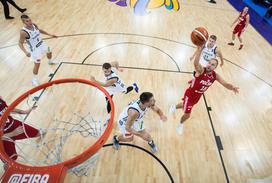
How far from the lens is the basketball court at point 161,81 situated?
11.4ft

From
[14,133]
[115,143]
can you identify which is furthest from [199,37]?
[14,133]

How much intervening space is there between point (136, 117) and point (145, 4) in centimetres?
895

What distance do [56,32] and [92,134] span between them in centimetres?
509

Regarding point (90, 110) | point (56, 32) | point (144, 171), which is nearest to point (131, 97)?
point (90, 110)

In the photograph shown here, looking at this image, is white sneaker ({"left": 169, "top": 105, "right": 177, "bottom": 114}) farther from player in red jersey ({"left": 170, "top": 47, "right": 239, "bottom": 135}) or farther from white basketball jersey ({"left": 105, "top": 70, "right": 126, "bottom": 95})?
white basketball jersey ({"left": 105, "top": 70, "right": 126, "bottom": 95})

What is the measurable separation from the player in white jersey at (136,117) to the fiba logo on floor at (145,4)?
7.36 metres

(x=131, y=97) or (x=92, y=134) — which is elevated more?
(x=131, y=97)

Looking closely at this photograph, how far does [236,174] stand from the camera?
11.3 feet

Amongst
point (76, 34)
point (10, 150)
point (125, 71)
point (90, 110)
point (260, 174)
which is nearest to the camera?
point (10, 150)

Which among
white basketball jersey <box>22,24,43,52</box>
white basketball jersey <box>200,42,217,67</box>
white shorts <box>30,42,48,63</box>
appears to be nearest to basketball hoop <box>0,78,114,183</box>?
white shorts <box>30,42,48,63</box>

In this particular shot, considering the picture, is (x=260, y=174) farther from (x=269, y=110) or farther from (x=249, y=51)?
(x=249, y=51)

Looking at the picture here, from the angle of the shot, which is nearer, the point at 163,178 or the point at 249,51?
the point at 163,178

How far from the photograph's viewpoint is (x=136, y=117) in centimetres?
290

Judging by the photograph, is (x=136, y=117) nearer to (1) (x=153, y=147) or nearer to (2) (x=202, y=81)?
(1) (x=153, y=147)
